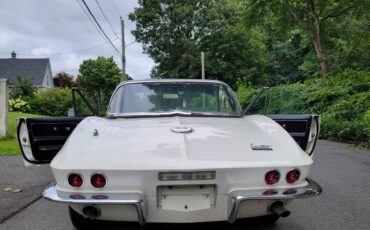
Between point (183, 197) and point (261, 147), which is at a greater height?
point (261, 147)

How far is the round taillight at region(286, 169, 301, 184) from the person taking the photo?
337 centimetres

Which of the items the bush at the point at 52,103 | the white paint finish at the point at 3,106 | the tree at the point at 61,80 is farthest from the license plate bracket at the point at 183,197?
the tree at the point at 61,80

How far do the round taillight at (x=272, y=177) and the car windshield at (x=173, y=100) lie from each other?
4.18 ft

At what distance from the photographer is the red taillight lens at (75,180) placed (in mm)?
3230

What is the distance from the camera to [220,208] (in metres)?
3.29

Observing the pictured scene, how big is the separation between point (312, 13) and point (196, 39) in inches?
880

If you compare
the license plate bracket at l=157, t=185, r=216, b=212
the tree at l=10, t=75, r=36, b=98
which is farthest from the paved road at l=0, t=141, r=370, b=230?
the tree at l=10, t=75, r=36, b=98

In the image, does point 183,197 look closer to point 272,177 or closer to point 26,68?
point 272,177

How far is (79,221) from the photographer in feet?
13.3

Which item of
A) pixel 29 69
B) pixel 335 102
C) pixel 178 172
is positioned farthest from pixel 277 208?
pixel 29 69

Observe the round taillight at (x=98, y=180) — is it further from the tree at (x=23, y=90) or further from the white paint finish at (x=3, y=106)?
the tree at (x=23, y=90)

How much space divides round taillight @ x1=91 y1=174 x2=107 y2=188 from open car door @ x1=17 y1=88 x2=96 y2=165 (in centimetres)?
150

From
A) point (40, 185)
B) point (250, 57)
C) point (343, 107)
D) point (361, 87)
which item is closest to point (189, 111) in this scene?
point (40, 185)

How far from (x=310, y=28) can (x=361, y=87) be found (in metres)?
4.57
